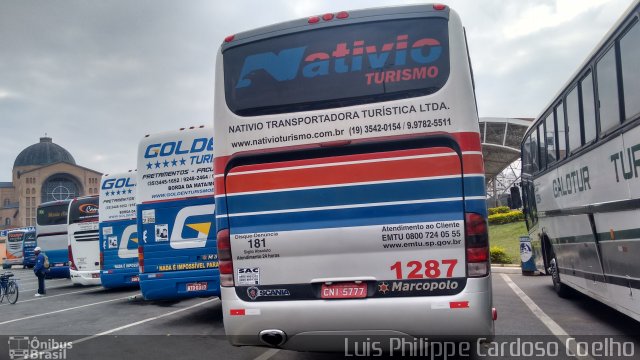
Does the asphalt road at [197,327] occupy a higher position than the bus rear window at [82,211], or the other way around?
the bus rear window at [82,211]

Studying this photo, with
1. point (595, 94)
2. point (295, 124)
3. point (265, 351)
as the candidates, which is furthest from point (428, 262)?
point (595, 94)

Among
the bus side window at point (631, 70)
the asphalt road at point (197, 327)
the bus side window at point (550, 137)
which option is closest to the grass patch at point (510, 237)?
the asphalt road at point (197, 327)

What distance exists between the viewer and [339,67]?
538 centimetres

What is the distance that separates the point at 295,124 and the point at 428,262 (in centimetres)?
188

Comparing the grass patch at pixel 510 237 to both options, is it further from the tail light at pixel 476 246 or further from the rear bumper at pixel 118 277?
the tail light at pixel 476 246

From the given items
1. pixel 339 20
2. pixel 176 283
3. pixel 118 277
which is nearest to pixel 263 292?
pixel 339 20

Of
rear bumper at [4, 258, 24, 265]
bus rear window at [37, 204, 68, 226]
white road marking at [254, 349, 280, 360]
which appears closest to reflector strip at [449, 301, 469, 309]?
white road marking at [254, 349, 280, 360]

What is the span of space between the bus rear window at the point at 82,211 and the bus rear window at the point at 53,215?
5757 millimetres

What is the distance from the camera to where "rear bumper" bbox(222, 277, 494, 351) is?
4832 mm

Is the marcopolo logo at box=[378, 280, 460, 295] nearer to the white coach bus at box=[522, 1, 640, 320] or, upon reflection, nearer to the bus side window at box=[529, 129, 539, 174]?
the white coach bus at box=[522, 1, 640, 320]

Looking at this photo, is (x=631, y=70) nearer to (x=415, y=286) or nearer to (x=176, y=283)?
(x=415, y=286)

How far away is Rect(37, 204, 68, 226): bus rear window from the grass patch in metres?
18.6

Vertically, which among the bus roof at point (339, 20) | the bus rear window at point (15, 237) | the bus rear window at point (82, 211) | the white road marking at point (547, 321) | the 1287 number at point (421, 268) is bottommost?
the white road marking at point (547, 321)

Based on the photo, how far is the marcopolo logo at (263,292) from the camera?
528 centimetres
